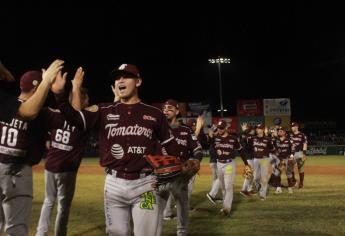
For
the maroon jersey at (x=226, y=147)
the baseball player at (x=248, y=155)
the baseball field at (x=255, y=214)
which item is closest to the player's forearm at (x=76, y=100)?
the baseball field at (x=255, y=214)

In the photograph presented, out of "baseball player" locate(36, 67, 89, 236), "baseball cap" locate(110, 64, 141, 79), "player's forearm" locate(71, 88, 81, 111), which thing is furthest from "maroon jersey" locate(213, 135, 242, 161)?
"player's forearm" locate(71, 88, 81, 111)

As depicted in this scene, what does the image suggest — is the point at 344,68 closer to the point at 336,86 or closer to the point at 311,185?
the point at 336,86

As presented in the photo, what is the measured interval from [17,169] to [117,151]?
1146 millimetres

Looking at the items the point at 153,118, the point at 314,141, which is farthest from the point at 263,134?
the point at 314,141

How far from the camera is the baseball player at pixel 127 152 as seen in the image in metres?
4.32

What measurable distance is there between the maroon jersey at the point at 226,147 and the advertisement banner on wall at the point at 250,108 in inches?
1280

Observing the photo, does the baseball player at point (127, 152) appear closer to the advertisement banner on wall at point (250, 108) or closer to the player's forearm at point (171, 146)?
the player's forearm at point (171, 146)

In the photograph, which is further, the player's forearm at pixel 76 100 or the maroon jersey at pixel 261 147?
the maroon jersey at pixel 261 147

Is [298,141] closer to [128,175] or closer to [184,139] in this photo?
[184,139]

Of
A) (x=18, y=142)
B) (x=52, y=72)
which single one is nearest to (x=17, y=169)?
(x=18, y=142)

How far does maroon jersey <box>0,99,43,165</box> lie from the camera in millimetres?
4824

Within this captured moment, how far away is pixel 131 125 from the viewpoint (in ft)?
14.5

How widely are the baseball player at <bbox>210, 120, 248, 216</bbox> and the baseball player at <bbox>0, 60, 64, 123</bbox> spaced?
7.34m

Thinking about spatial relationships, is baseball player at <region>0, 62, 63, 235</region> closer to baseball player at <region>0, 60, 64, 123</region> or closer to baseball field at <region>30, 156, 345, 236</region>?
baseball player at <region>0, 60, 64, 123</region>
